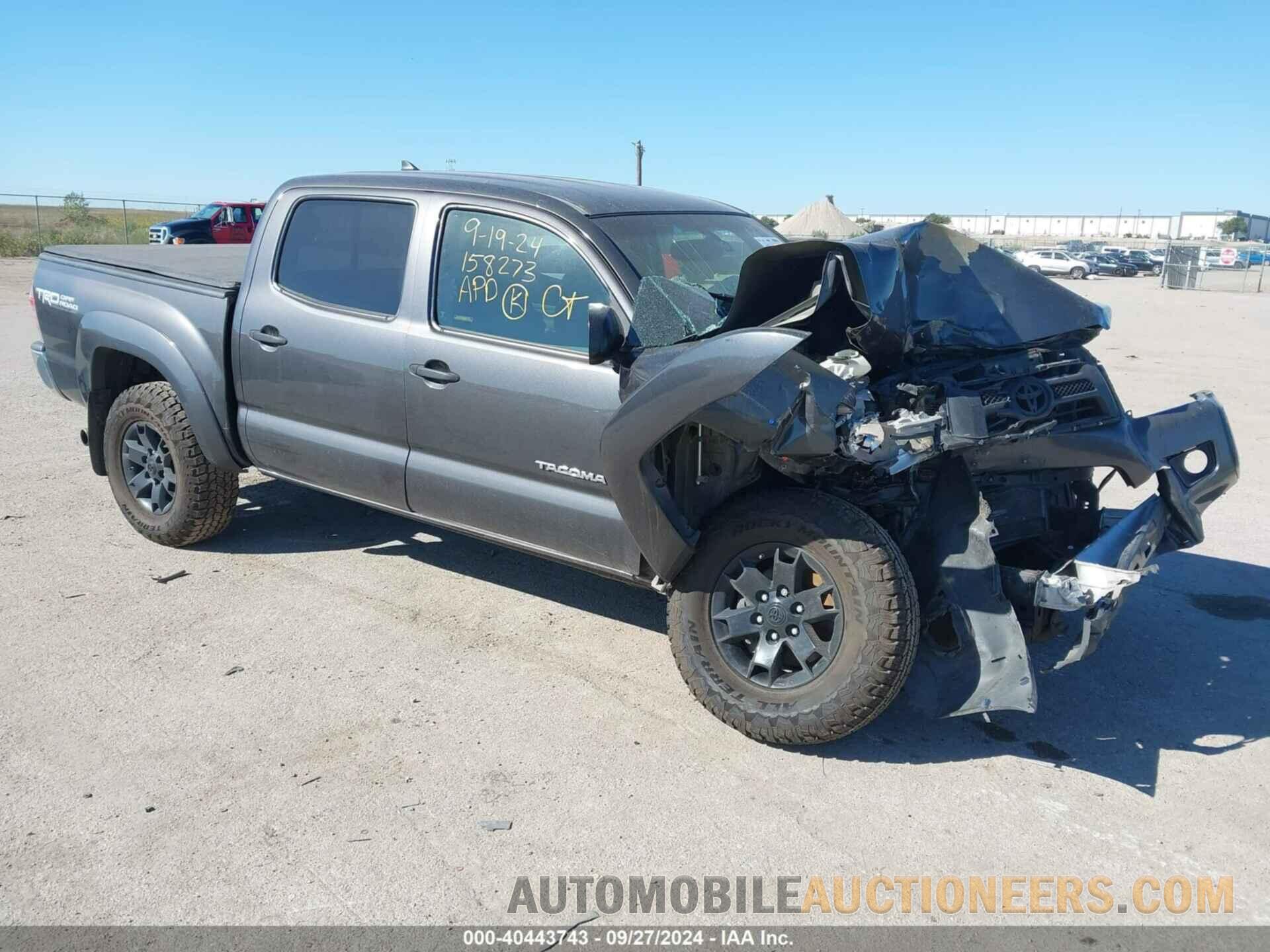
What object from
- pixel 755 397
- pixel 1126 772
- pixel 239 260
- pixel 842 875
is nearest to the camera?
pixel 842 875

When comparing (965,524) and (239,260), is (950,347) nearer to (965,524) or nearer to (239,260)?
(965,524)

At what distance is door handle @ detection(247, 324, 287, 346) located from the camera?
189 inches

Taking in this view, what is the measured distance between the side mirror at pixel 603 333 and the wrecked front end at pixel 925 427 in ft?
0.37

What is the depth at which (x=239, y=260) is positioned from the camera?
20.2ft

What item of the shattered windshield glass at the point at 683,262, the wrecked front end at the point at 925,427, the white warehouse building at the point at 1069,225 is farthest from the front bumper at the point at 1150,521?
the white warehouse building at the point at 1069,225

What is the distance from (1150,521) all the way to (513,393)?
2.51 m

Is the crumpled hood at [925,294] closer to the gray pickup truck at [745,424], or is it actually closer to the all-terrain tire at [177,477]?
the gray pickup truck at [745,424]

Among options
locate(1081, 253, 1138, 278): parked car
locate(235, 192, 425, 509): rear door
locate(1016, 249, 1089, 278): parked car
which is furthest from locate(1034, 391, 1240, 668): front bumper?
locate(1081, 253, 1138, 278): parked car

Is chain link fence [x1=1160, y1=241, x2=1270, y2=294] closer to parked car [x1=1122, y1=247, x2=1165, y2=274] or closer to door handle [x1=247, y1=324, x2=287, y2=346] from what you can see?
parked car [x1=1122, y1=247, x2=1165, y2=274]

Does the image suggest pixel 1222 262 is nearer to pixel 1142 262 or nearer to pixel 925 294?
pixel 1142 262

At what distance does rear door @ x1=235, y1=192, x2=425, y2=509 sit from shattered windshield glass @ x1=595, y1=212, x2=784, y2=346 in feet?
3.50

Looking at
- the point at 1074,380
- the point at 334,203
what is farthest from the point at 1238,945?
the point at 334,203

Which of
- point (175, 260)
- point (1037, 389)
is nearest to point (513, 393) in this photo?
point (1037, 389)

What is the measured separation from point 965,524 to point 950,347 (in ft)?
2.11
